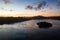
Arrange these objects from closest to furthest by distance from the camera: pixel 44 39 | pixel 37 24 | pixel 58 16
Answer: pixel 44 39
pixel 58 16
pixel 37 24

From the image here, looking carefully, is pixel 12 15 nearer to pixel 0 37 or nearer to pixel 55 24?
pixel 0 37

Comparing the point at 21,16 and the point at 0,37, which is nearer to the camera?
the point at 0,37

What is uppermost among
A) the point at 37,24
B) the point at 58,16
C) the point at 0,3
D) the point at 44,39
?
the point at 0,3

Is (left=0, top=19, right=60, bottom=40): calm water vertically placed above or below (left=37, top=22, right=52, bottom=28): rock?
below

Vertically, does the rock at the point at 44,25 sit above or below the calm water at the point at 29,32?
above

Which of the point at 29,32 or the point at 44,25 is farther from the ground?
the point at 44,25

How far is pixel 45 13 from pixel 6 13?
997mm

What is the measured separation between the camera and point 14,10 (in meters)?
3.07

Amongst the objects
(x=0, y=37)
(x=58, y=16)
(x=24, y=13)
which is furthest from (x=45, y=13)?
(x=0, y=37)

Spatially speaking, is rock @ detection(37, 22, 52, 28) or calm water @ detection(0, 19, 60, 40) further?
rock @ detection(37, 22, 52, 28)

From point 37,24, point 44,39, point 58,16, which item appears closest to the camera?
point 44,39

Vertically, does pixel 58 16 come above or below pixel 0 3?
below

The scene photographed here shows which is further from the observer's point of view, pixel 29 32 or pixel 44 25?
pixel 44 25

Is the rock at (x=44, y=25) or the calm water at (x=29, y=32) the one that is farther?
the rock at (x=44, y=25)
